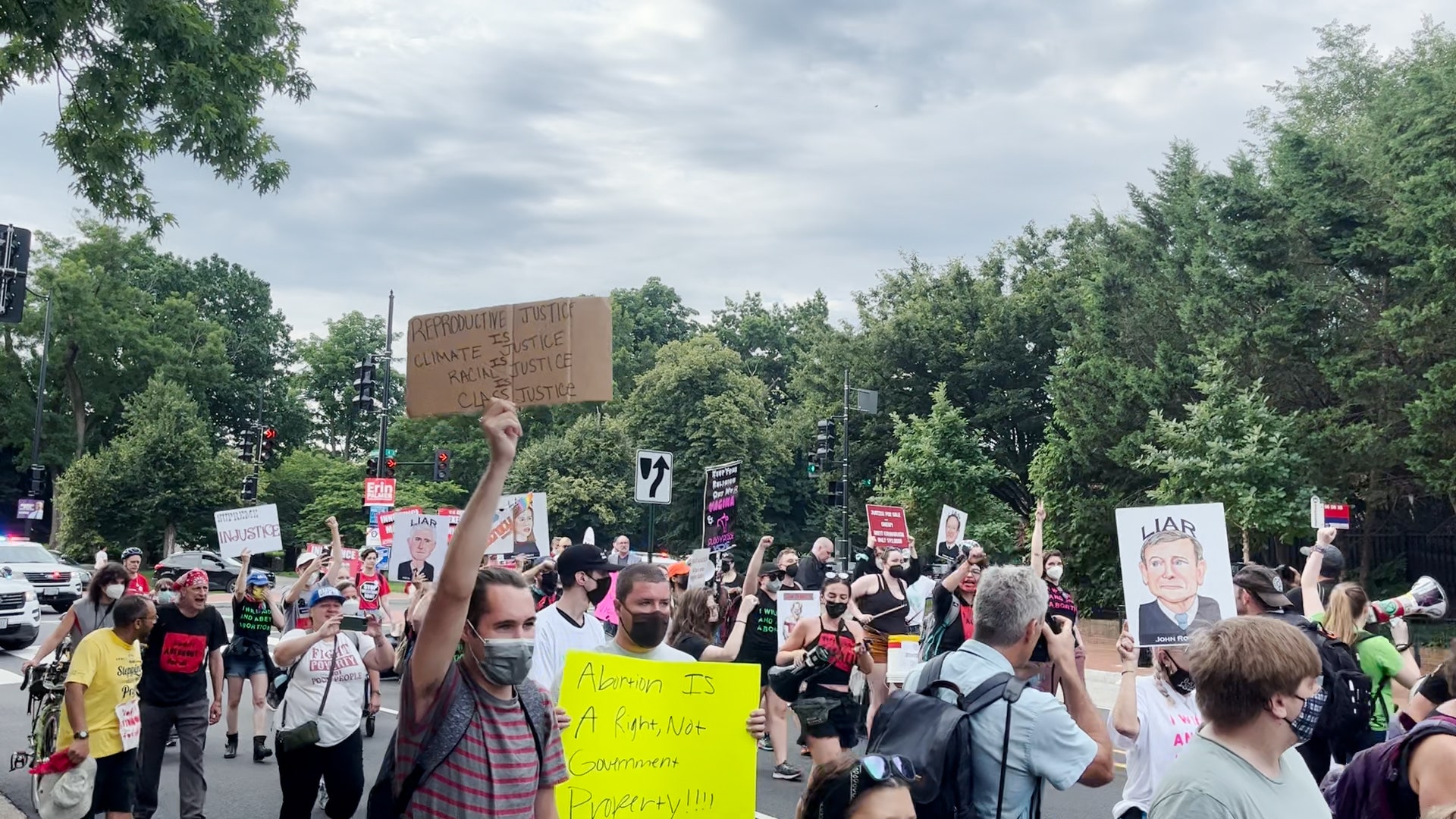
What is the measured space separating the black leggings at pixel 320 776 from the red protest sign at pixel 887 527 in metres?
12.1

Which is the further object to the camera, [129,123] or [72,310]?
[72,310]

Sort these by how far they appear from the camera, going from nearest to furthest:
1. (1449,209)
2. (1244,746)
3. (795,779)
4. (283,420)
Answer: (1244,746), (795,779), (1449,209), (283,420)

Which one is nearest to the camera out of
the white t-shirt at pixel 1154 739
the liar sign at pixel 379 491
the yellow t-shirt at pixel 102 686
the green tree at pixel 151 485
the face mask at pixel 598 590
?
the white t-shirt at pixel 1154 739

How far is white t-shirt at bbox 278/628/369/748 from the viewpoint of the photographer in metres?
7.12

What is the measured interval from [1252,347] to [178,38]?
2456 centimetres

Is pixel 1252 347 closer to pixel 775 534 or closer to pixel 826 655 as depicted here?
pixel 826 655

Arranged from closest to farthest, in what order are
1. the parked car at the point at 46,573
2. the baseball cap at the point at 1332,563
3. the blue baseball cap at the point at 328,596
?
1. the baseball cap at the point at 1332,563
2. the blue baseball cap at the point at 328,596
3. the parked car at the point at 46,573

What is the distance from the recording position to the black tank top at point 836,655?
888 centimetres

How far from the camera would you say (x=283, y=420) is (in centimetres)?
6844

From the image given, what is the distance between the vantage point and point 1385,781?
3.41m

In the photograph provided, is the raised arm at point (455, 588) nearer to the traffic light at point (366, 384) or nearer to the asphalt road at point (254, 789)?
the asphalt road at point (254, 789)

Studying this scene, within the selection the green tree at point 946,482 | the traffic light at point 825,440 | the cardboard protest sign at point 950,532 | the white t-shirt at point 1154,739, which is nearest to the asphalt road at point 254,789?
the white t-shirt at point 1154,739

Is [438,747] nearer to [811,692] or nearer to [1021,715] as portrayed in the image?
[1021,715]

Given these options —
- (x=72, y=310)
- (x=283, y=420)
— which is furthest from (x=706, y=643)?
(x=283, y=420)
